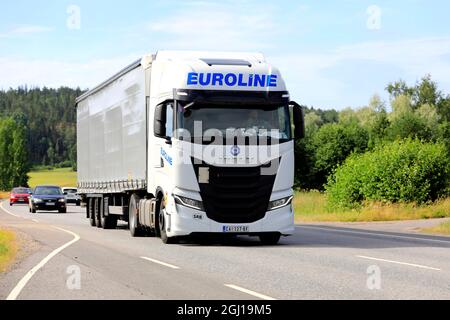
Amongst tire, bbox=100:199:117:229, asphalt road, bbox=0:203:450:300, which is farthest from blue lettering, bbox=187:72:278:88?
tire, bbox=100:199:117:229

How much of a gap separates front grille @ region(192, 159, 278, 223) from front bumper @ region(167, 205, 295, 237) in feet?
0.42

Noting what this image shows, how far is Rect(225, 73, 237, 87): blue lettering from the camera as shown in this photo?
20500 mm

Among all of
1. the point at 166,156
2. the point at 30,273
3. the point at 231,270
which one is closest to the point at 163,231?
the point at 166,156

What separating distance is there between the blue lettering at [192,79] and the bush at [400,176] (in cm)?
2113

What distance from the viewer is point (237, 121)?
2028 centimetres

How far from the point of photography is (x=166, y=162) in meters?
20.6

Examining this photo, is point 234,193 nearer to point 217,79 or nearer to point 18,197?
point 217,79

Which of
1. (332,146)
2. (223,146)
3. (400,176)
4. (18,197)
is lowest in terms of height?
(18,197)

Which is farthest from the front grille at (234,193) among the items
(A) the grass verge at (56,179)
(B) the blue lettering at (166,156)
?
(A) the grass verge at (56,179)

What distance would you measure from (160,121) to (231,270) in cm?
604

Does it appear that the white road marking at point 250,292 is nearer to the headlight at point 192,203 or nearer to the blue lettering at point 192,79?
the headlight at point 192,203
